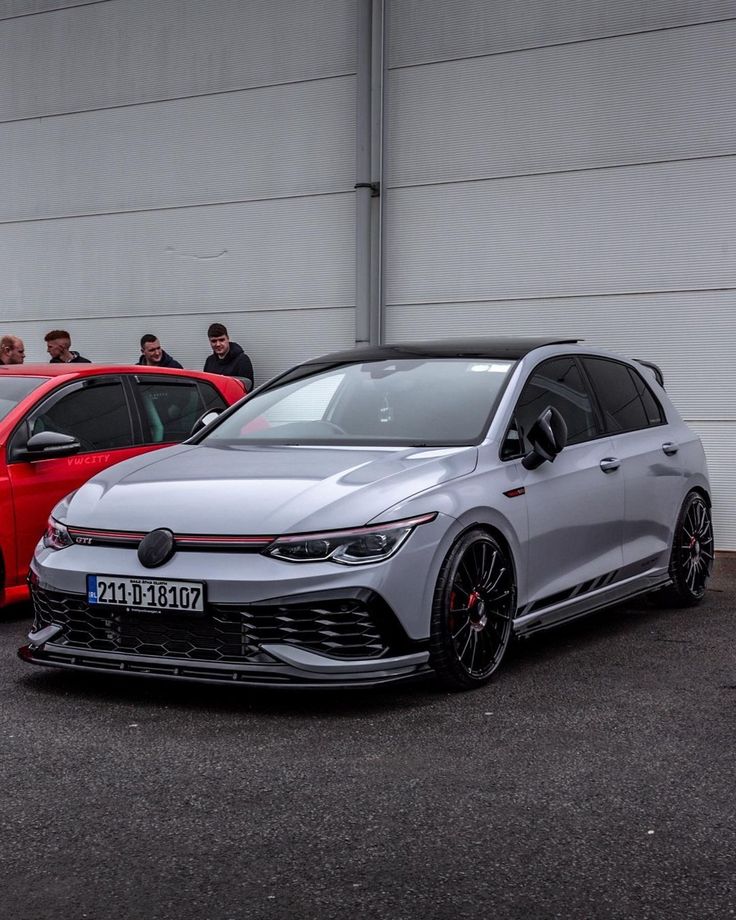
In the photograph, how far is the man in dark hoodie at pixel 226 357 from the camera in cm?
1295

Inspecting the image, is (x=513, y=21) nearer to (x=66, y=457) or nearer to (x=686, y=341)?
(x=686, y=341)

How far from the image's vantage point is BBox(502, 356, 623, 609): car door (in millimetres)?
5938

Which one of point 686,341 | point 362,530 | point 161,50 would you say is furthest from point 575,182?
point 362,530

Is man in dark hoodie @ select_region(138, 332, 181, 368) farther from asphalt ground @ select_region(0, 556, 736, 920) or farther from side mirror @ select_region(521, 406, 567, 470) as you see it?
side mirror @ select_region(521, 406, 567, 470)

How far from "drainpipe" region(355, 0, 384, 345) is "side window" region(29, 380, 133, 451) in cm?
463

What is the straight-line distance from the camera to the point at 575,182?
11.9 m

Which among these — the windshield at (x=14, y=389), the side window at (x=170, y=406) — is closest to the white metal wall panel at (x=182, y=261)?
the side window at (x=170, y=406)

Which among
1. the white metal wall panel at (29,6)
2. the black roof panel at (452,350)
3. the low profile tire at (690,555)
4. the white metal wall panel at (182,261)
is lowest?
the low profile tire at (690,555)

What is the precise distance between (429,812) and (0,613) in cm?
459

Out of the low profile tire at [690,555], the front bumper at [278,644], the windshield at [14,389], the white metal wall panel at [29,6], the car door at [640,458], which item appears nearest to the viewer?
the front bumper at [278,644]

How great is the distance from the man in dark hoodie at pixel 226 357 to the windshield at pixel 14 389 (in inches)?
193

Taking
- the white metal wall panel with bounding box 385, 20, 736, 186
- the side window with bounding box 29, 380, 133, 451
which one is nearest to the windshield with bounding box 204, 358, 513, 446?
the side window with bounding box 29, 380, 133, 451

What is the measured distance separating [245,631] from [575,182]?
7.98 metres

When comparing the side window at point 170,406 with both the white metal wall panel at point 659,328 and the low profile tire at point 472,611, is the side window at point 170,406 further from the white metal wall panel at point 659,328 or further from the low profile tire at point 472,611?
the white metal wall panel at point 659,328
